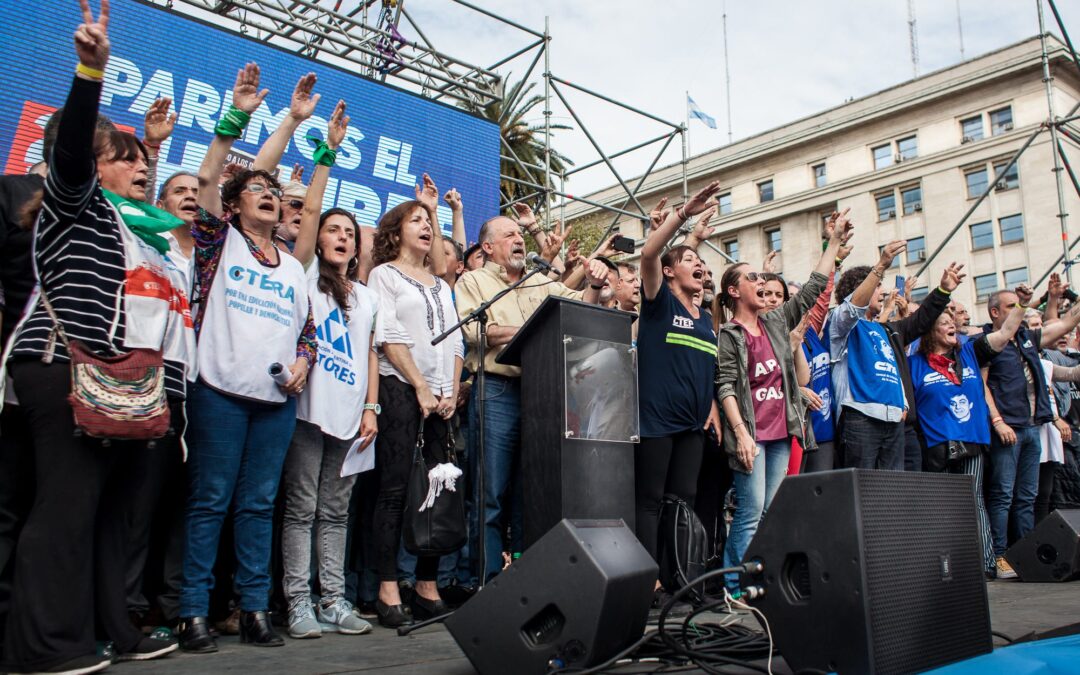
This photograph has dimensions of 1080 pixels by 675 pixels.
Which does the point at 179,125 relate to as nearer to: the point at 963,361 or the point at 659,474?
the point at 659,474

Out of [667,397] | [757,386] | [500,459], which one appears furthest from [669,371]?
[500,459]

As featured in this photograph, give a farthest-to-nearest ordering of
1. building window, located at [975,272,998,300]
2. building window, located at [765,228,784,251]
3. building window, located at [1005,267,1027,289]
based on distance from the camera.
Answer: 1. building window, located at [765,228,784,251]
2. building window, located at [975,272,998,300]
3. building window, located at [1005,267,1027,289]

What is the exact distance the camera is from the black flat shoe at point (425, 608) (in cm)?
384

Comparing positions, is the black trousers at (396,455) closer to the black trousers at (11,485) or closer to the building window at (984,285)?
the black trousers at (11,485)

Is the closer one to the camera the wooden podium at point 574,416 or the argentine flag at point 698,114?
the wooden podium at point 574,416

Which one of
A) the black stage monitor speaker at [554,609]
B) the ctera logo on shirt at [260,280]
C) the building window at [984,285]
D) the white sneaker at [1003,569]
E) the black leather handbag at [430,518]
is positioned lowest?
the white sneaker at [1003,569]

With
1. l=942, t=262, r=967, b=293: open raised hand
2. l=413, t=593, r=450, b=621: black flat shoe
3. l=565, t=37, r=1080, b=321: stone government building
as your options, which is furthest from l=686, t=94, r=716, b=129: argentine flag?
l=413, t=593, r=450, b=621: black flat shoe

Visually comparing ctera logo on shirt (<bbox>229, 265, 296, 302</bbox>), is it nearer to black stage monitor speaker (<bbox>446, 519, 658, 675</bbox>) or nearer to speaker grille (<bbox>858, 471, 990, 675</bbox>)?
black stage monitor speaker (<bbox>446, 519, 658, 675</bbox>)

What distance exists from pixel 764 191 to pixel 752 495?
38547 mm

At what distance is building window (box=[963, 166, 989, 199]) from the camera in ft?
112

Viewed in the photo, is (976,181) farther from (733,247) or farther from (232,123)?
(232,123)

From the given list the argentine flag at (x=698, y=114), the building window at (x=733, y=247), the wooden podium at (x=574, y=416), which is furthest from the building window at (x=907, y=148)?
the wooden podium at (x=574, y=416)

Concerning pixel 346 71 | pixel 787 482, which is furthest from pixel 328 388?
pixel 346 71

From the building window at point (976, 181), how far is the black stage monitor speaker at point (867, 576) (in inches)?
→ 1417
